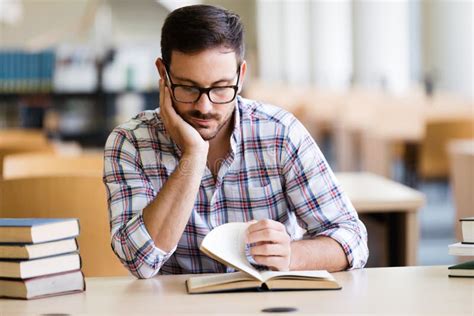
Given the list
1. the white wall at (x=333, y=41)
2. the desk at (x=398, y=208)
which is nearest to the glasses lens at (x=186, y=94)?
the desk at (x=398, y=208)

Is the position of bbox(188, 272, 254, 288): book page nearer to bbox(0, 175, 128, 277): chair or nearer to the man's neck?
the man's neck

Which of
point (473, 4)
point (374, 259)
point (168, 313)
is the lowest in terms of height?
point (374, 259)

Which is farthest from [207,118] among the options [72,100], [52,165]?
[72,100]

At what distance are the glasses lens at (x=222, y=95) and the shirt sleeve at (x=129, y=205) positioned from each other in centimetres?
25

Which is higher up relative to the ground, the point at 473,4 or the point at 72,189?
the point at 473,4

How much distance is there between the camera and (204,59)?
85.6 inches

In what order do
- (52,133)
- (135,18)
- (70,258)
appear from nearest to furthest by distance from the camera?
(70,258) → (52,133) → (135,18)

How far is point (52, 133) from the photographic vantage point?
7.46 metres

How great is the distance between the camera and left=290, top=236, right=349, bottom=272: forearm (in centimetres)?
218

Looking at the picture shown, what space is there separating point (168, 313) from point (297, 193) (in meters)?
0.64

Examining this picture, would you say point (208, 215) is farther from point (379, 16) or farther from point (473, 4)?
point (379, 16)

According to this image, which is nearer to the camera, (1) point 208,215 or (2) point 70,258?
(2) point 70,258

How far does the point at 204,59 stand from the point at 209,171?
0.93ft

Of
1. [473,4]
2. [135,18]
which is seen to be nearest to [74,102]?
[473,4]
